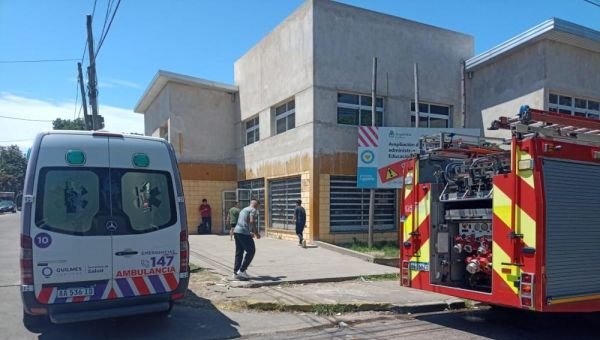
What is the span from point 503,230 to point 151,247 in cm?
426

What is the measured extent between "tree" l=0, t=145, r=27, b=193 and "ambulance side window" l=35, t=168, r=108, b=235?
78.9 m

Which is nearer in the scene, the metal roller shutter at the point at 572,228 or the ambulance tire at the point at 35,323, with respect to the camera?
the metal roller shutter at the point at 572,228

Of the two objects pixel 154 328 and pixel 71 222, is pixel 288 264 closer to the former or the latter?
pixel 154 328

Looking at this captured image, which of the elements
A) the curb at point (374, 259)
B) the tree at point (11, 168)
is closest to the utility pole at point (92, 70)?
the curb at point (374, 259)

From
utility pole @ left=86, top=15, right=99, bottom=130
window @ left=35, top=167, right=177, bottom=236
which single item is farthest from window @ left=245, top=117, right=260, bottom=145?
window @ left=35, top=167, right=177, bottom=236

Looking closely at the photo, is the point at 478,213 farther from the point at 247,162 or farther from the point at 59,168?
the point at 247,162

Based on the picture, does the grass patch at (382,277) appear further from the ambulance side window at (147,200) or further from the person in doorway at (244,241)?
the ambulance side window at (147,200)

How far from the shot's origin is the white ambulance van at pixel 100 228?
540 centimetres

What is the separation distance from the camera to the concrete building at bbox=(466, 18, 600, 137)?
1583 centimetres

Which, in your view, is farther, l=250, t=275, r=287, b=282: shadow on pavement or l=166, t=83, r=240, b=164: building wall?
l=166, t=83, r=240, b=164: building wall

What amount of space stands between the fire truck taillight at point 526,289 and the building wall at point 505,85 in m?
12.1

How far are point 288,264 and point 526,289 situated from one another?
7224 mm

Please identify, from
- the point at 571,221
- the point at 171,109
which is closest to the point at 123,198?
the point at 571,221

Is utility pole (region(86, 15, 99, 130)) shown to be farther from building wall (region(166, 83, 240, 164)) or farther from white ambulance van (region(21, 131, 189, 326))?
white ambulance van (region(21, 131, 189, 326))
